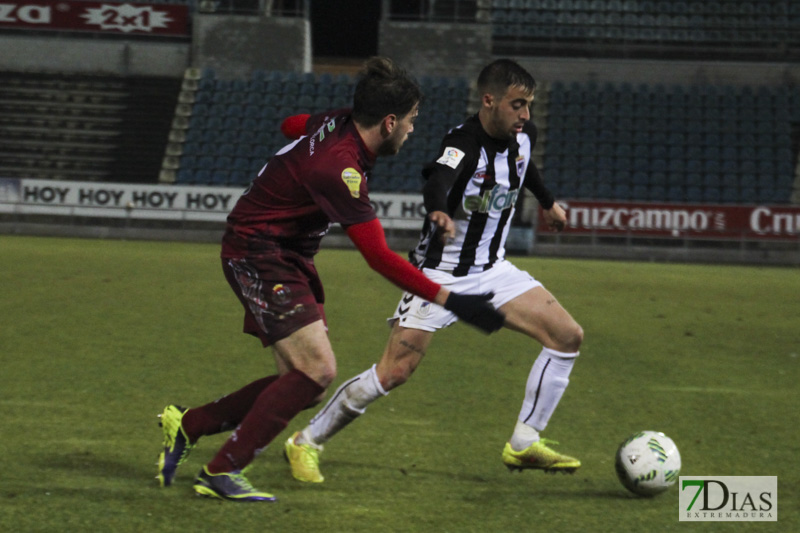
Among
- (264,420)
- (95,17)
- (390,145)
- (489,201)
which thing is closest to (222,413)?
(264,420)

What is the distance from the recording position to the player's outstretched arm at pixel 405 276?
3.59m

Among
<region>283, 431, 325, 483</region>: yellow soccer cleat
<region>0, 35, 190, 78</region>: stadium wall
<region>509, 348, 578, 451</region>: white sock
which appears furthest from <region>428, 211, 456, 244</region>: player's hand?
<region>0, 35, 190, 78</region>: stadium wall

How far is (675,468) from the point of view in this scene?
441cm

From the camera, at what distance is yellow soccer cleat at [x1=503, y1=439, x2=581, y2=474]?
4742mm

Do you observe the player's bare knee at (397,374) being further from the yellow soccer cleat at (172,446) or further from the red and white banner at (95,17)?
the red and white banner at (95,17)

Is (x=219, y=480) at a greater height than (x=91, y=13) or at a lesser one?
lesser

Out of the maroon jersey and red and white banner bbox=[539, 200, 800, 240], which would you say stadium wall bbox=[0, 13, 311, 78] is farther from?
the maroon jersey

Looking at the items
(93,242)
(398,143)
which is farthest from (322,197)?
(93,242)

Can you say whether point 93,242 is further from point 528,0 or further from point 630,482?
point 630,482

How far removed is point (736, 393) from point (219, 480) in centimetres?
432

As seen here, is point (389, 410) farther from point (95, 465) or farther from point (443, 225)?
point (443, 225)

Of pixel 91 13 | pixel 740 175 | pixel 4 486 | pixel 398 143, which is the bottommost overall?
pixel 4 486

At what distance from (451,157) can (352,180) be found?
3.51ft

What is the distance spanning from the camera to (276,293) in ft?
13.3
